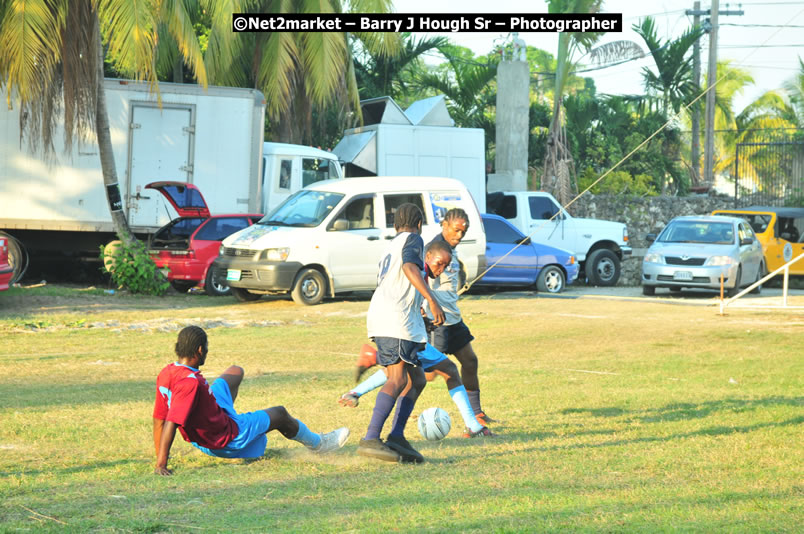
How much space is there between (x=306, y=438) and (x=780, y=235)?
20031 mm

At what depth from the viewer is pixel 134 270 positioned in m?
18.0

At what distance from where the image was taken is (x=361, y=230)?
17.8 m

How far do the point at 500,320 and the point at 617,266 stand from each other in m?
8.81

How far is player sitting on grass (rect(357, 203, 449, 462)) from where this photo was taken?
627 cm

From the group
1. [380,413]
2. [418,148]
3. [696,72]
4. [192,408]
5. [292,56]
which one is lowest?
[380,413]

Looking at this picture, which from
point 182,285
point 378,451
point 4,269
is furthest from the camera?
point 182,285

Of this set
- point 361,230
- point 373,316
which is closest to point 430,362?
point 373,316

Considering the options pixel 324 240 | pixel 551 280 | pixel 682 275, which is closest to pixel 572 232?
pixel 551 280

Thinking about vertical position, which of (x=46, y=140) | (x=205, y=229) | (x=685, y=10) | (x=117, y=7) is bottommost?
(x=205, y=229)

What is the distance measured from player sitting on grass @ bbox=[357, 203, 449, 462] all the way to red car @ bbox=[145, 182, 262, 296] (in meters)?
12.5

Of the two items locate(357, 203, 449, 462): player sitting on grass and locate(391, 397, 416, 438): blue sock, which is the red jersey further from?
locate(391, 397, 416, 438): blue sock

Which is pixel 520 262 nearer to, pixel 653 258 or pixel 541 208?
pixel 653 258

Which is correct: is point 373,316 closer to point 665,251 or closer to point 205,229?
point 205,229

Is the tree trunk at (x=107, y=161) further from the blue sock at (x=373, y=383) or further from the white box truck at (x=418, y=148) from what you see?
the blue sock at (x=373, y=383)
